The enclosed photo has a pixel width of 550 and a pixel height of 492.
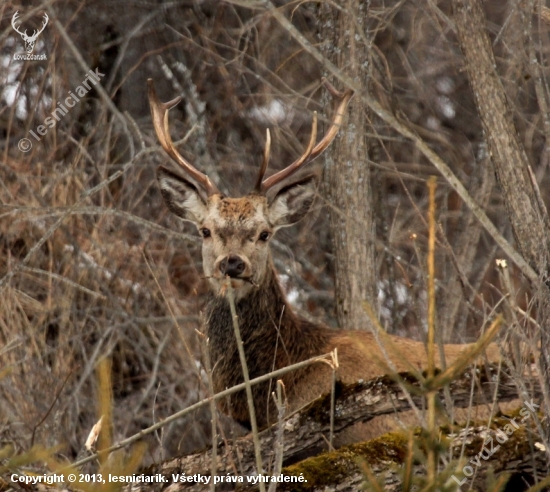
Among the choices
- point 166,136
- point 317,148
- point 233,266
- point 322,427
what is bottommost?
point 322,427

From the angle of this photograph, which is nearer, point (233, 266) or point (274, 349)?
point (233, 266)

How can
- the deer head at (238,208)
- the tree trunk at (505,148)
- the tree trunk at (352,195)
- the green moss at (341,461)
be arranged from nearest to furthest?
the green moss at (341,461) < the tree trunk at (505,148) < the deer head at (238,208) < the tree trunk at (352,195)

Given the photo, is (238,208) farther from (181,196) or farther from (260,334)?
(260,334)

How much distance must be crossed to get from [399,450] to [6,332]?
4087 mm

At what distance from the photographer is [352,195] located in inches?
301

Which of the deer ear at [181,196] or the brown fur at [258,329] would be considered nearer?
the brown fur at [258,329]

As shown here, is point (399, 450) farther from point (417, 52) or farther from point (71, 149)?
point (417, 52)

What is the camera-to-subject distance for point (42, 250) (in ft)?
29.5

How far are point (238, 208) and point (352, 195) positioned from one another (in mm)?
1225

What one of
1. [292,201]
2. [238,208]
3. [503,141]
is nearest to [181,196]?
[238,208]

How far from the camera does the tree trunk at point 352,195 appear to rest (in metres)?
7.59

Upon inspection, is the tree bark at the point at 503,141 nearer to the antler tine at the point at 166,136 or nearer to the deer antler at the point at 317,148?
the deer antler at the point at 317,148

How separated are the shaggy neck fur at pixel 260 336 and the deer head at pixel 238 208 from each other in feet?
0.37

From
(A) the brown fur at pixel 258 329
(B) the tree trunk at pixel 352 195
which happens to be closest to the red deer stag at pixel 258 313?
(A) the brown fur at pixel 258 329
